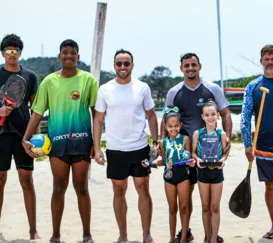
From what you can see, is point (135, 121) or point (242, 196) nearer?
point (135, 121)

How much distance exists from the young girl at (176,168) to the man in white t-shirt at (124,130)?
0.72 feet

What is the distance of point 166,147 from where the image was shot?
489 centimetres

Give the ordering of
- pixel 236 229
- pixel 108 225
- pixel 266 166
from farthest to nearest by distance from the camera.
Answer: pixel 108 225, pixel 236 229, pixel 266 166

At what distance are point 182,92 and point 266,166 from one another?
119 cm

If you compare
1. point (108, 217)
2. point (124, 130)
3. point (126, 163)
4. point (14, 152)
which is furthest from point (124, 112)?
point (108, 217)

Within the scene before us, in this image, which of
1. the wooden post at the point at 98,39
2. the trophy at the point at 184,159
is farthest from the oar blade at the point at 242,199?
the wooden post at the point at 98,39

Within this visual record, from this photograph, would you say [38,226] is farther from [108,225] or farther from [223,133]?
[223,133]

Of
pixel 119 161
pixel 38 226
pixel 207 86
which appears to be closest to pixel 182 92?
pixel 207 86

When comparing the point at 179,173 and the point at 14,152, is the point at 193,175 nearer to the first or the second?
the point at 179,173

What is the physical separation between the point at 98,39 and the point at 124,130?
13.4ft

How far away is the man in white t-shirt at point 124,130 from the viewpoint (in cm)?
488

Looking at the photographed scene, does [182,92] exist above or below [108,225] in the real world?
above

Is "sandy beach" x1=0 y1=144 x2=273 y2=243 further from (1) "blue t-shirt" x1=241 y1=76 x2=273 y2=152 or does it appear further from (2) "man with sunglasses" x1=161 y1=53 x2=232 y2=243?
(2) "man with sunglasses" x1=161 y1=53 x2=232 y2=243

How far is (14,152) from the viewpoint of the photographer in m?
5.36
